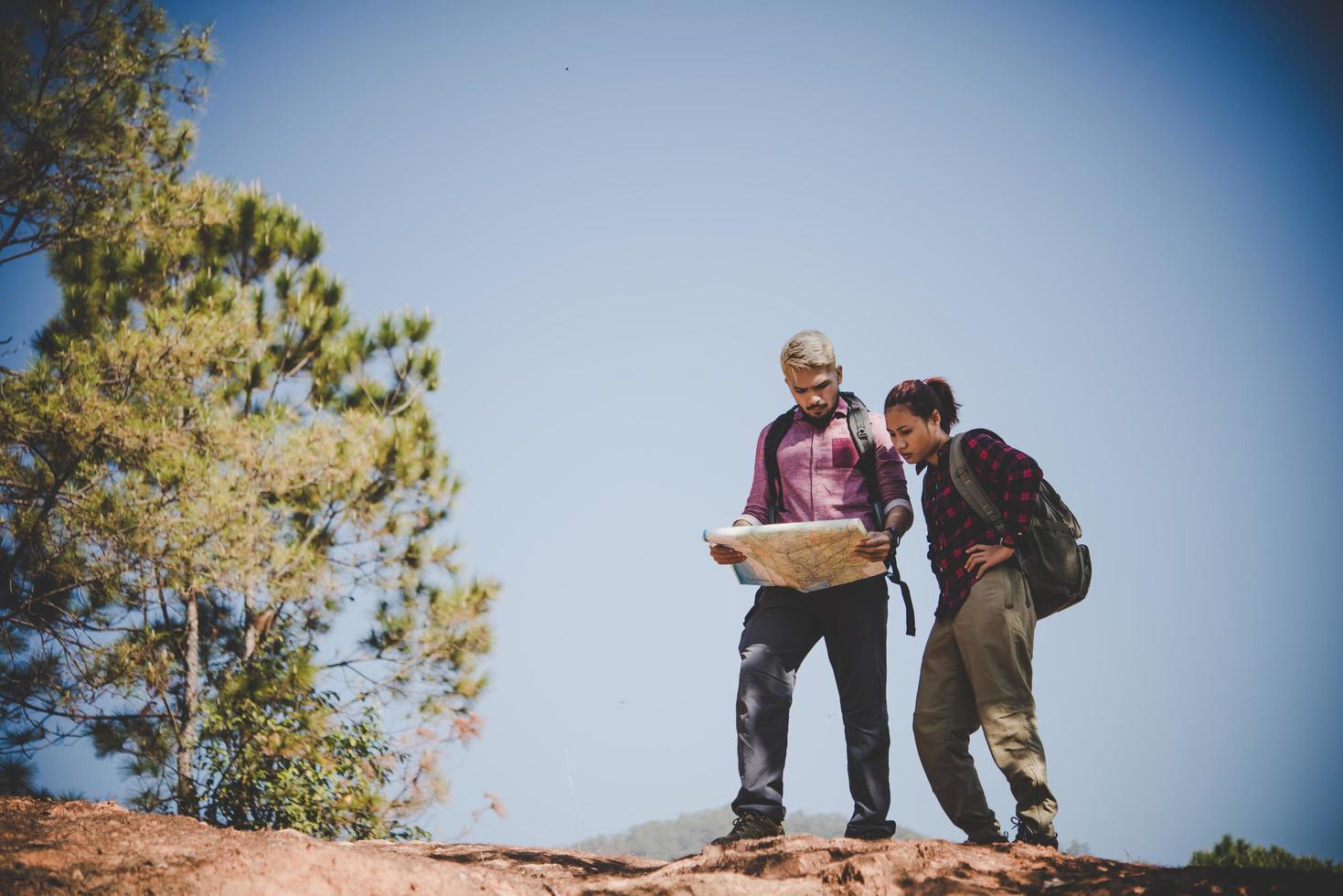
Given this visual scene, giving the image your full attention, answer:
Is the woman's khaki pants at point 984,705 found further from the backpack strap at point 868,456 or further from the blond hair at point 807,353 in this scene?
the blond hair at point 807,353

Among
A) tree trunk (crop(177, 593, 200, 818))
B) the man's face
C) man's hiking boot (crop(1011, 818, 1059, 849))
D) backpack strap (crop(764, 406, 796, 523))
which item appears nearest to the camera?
man's hiking boot (crop(1011, 818, 1059, 849))

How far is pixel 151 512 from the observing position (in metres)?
6.04

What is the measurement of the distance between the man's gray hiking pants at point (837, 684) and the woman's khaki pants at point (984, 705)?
0.50 ft

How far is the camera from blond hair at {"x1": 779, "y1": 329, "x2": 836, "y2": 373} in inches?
114

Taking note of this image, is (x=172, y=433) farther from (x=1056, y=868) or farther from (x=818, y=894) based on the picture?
(x=1056, y=868)

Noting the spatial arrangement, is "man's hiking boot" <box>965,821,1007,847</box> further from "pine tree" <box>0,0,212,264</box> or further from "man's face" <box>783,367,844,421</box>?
"pine tree" <box>0,0,212,264</box>

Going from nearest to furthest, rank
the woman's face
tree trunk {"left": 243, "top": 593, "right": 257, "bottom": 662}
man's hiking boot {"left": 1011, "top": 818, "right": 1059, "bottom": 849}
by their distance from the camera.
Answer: man's hiking boot {"left": 1011, "top": 818, "right": 1059, "bottom": 849}
the woman's face
tree trunk {"left": 243, "top": 593, "right": 257, "bottom": 662}

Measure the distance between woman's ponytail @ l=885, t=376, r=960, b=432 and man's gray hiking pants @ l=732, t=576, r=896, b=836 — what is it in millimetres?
582

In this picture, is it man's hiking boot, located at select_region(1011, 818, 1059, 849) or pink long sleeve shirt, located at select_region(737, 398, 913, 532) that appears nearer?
man's hiking boot, located at select_region(1011, 818, 1059, 849)

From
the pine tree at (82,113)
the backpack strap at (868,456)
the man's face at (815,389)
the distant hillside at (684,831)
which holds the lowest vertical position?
the distant hillside at (684,831)

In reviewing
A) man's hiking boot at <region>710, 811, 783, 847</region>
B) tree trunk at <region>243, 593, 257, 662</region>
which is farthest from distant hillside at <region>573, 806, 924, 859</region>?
tree trunk at <region>243, 593, 257, 662</region>

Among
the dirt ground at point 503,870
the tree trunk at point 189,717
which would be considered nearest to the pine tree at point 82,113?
the tree trunk at point 189,717

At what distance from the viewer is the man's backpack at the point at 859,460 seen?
9.24 ft

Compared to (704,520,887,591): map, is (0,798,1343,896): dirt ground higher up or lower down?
lower down
